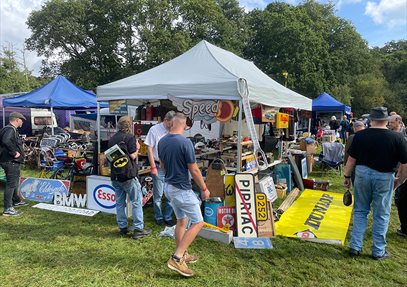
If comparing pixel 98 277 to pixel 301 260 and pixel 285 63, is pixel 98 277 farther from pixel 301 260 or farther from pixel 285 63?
pixel 285 63

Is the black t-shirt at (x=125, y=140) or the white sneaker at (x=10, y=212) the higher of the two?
the black t-shirt at (x=125, y=140)

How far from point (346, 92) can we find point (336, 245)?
31.8 meters

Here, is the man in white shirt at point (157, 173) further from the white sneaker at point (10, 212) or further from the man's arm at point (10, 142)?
the white sneaker at point (10, 212)

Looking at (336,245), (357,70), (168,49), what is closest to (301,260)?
(336,245)

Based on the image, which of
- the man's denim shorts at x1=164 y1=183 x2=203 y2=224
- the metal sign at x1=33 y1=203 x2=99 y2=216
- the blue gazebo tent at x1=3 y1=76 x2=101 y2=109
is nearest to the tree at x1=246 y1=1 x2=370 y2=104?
the blue gazebo tent at x1=3 y1=76 x2=101 y2=109

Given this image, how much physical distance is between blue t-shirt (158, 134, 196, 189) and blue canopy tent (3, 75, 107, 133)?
8.78 metres

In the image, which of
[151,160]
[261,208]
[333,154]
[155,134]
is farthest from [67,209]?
[333,154]

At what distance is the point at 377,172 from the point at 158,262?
2.72m

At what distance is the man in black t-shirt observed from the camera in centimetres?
349

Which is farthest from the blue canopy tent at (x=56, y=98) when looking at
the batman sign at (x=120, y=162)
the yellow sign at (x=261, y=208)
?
the yellow sign at (x=261, y=208)

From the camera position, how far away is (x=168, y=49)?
24641mm

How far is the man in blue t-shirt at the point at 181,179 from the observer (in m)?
3.10

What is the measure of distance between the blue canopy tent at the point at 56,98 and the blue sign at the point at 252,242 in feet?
28.7

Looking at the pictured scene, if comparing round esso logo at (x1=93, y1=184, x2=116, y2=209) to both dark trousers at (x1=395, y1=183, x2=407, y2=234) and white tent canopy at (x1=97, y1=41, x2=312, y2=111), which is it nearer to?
white tent canopy at (x1=97, y1=41, x2=312, y2=111)
